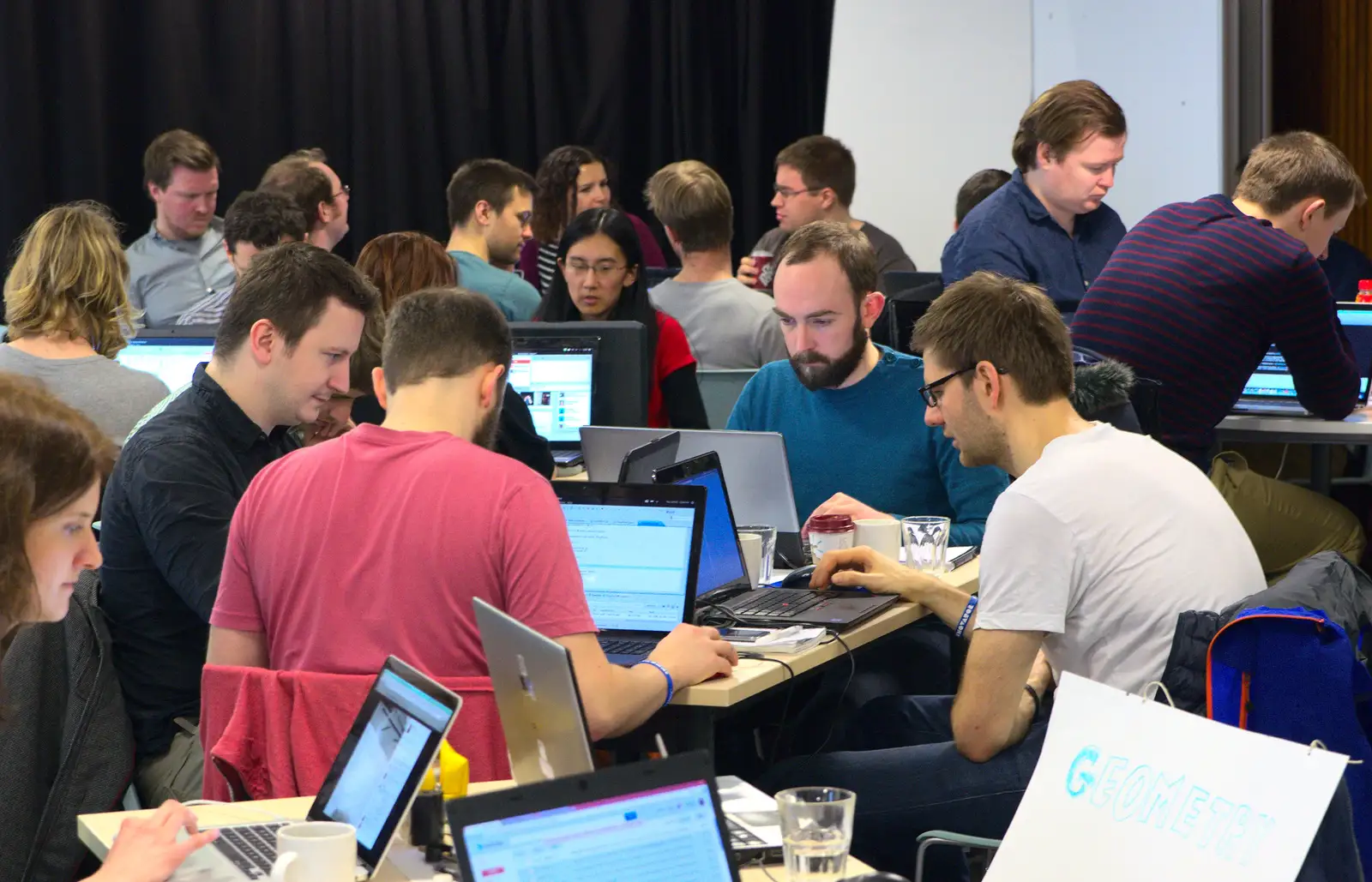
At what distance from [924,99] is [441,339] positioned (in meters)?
5.47

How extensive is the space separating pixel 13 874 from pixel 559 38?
5.75m

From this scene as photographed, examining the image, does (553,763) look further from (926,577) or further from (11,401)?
(926,577)

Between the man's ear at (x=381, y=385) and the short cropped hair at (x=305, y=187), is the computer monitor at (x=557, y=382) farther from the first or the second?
the man's ear at (x=381, y=385)

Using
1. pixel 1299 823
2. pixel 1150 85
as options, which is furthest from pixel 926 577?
pixel 1150 85

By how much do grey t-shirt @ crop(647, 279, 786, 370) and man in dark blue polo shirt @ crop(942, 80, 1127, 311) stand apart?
2.00 ft

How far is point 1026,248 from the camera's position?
4621mm

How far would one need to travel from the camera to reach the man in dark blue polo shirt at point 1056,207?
4.45 m

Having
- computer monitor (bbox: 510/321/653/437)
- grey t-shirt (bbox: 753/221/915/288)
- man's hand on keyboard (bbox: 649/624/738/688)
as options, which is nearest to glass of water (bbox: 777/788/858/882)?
man's hand on keyboard (bbox: 649/624/738/688)

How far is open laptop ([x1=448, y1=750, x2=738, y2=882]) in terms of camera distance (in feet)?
Answer: 4.76

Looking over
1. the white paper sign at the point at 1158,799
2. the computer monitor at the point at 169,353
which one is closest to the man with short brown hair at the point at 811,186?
the computer monitor at the point at 169,353

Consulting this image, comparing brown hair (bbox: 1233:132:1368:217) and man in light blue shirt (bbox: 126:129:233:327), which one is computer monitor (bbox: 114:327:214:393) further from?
brown hair (bbox: 1233:132:1368:217)

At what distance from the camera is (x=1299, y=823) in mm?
1771

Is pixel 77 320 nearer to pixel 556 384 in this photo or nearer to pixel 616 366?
pixel 556 384

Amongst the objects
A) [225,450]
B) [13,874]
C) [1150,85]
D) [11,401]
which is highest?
[1150,85]
